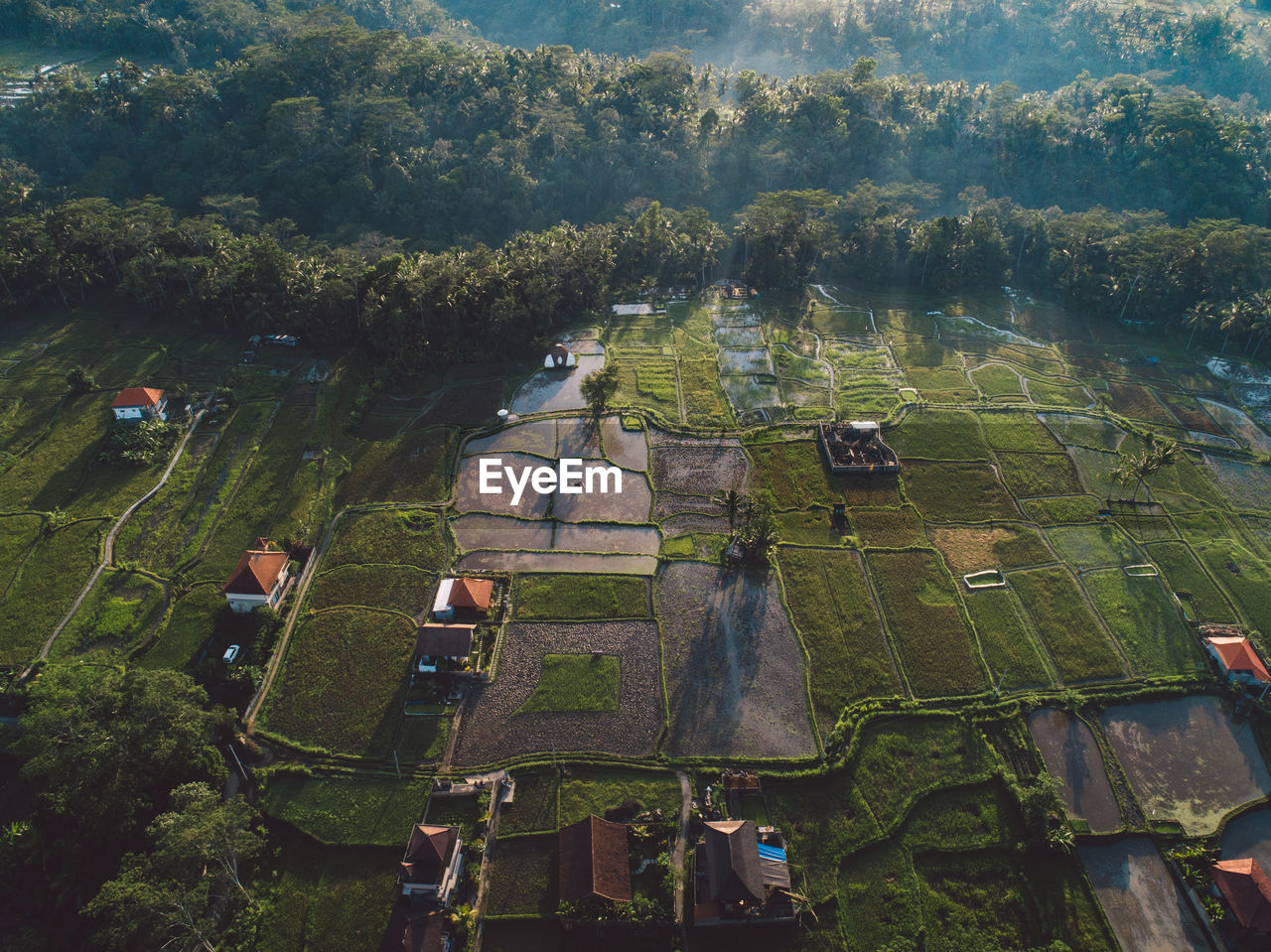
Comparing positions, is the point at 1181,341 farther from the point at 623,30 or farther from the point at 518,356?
the point at 623,30

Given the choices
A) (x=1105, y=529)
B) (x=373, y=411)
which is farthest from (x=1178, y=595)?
(x=373, y=411)

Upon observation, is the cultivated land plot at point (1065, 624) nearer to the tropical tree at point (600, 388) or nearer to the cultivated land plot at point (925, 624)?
the cultivated land plot at point (925, 624)

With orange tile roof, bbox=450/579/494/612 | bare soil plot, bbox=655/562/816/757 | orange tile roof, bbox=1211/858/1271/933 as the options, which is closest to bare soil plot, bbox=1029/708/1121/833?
orange tile roof, bbox=1211/858/1271/933

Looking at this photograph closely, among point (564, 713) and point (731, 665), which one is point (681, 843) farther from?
point (731, 665)

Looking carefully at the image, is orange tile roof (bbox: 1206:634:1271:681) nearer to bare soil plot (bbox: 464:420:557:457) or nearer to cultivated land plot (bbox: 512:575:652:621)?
cultivated land plot (bbox: 512:575:652:621)

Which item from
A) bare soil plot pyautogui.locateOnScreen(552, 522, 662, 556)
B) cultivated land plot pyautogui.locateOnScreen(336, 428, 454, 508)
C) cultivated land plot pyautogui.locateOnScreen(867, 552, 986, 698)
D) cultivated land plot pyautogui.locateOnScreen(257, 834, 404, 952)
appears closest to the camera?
cultivated land plot pyautogui.locateOnScreen(257, 834, 404, 952)

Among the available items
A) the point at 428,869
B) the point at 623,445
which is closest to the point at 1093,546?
the point at 623,445
